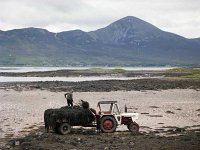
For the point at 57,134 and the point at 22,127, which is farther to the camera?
the point at 22,127

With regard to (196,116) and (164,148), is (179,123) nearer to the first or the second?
(196,116)

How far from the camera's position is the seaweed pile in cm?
2498

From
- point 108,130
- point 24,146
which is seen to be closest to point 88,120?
point 108,130

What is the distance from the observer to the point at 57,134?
25.0m

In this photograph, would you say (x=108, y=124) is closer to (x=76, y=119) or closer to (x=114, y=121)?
(x=114, y=121)

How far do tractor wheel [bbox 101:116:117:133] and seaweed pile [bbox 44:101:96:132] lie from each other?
682mm

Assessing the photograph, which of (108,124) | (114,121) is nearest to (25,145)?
(108,124)

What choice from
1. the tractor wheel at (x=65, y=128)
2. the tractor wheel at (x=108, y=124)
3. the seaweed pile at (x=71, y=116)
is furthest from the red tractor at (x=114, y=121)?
the tractor wheel at (x=65, y=128)

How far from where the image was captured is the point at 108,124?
25281 mm

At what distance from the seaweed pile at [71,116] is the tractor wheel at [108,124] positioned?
68cm

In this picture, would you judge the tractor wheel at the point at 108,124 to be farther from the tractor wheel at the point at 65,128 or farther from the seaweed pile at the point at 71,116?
the tractor wheel at the point at 65,128

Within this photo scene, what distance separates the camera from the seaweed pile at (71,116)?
25.0 metres

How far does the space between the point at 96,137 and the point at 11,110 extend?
63.4 feet

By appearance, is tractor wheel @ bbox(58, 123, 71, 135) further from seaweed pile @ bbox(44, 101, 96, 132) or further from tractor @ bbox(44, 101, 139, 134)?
seaweed pile @ bbox(44, 101, 96, 132)
